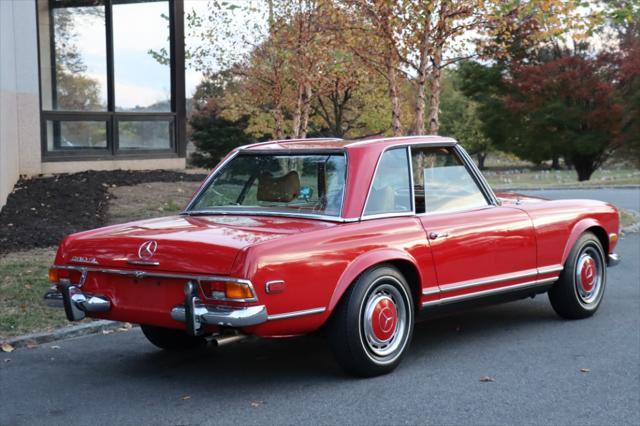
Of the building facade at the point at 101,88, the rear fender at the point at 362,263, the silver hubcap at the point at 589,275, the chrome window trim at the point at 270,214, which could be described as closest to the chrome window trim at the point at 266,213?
the chrome window trim at the point at 270,214

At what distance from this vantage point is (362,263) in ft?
18.1

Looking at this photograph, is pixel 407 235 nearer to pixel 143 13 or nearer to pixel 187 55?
pixel 143 13

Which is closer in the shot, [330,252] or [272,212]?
[330,252]

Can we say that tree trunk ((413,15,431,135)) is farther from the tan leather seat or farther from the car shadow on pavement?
the tan leather seat

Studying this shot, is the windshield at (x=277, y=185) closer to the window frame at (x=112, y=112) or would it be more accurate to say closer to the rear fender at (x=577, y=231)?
the rear fender at (x=577, y=231)

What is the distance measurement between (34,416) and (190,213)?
78.4 inches

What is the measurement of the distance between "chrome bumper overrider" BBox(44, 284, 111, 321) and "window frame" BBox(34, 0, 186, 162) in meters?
11.9

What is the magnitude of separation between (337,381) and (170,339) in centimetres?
152

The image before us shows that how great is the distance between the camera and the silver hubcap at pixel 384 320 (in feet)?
18.4

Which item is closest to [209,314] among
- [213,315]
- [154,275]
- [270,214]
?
[213,315]

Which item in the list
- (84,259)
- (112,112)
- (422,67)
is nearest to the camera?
(84,259)

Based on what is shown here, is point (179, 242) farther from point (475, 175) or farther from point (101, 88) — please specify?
point (101, 88)

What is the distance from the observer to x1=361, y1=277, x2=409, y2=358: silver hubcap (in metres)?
5.61

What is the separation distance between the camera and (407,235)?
592 cm
